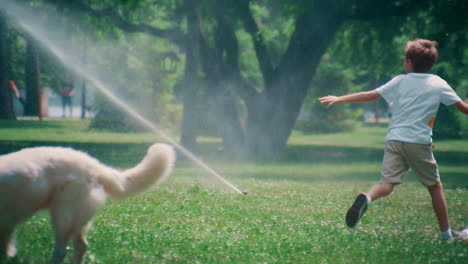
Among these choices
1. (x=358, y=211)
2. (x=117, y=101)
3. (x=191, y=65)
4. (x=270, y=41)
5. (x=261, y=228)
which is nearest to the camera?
(x=358, y=211)

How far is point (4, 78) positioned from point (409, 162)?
87.1ft

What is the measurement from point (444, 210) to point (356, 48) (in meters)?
19.0

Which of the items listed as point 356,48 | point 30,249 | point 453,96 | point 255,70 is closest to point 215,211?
point 30,249

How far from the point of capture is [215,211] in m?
8.09

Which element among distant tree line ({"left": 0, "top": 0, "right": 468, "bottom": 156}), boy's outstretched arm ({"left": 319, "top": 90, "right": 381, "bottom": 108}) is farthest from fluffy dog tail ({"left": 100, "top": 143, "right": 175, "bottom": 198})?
distant tree line ({"left": 0, "top": 0, "right": 468, "bottom": 156})

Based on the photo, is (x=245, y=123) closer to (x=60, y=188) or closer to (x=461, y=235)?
(x=461, y=235)

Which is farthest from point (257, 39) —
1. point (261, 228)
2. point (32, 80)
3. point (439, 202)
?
point (32, 80)

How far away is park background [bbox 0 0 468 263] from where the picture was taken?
620cm

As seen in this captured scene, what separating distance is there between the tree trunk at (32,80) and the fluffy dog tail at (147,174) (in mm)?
26675

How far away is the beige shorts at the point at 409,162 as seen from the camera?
6.11m

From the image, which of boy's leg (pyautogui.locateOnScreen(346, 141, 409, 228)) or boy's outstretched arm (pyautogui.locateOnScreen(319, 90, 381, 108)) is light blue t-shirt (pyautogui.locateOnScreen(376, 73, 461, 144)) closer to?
boy's leg (pyautogui.locateOnScreen(346, 141, 409, 228))

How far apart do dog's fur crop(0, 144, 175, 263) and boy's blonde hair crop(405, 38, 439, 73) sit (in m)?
3.30

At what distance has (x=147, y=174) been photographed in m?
4.95

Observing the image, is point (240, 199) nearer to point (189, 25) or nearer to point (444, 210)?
point (444, 210)
